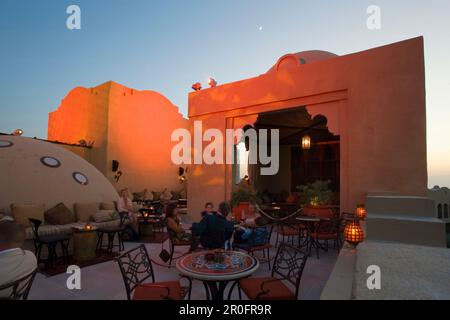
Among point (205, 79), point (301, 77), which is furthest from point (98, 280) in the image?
point (205, 79)

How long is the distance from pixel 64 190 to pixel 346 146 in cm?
859

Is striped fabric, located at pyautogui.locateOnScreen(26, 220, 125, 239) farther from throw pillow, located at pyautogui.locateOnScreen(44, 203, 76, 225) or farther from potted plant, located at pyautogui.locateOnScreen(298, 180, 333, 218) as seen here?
potted plant, located at pyautogui.locateOnScreen(298, 180, 333, 218)

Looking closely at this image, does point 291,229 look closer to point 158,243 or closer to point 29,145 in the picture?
point 158,243

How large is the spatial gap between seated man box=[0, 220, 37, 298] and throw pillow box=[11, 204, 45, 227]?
166 inches

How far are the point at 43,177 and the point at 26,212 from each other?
1.40 metres

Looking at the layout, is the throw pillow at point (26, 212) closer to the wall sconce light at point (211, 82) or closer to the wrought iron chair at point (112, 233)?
the wrought iron chair at point (112, 233)

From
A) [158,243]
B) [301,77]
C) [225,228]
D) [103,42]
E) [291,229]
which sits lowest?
[158,243]

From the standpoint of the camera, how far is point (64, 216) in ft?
21.9

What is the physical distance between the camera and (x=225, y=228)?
4.52m

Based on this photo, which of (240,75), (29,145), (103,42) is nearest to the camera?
(103,42)

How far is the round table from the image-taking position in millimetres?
2676

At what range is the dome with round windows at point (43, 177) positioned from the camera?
22.3ft

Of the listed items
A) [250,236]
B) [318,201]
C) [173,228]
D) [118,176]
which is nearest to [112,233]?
[173,228]

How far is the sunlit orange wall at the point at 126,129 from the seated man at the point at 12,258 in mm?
13273
